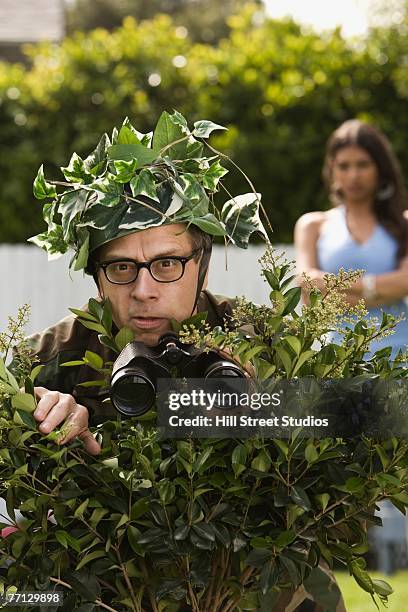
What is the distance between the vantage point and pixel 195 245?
2191mm

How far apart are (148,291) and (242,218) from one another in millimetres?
278

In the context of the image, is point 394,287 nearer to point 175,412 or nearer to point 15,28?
point 175,412

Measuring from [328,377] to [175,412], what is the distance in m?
0.26

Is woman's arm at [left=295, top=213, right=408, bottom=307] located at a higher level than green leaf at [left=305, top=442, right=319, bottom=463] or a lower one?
higher

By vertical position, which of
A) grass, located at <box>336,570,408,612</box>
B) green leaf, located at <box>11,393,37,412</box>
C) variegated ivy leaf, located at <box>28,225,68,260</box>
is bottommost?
grass, located at <box>336,570,408,612</box>

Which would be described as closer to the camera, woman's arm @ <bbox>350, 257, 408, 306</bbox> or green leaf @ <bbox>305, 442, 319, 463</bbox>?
green leaf @ <bbox>305, 442, 319, 463</bbox>

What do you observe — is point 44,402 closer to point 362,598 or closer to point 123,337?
point 123,337

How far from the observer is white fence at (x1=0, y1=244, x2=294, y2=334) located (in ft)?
24.7

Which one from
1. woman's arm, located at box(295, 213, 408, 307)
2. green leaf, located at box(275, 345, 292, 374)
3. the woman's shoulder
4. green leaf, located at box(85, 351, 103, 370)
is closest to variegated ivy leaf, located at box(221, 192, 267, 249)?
green leaf, located at box(85, 351, 103, 370)

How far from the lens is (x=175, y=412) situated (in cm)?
168

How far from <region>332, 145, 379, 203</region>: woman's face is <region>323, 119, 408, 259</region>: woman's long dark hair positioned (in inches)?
1.1

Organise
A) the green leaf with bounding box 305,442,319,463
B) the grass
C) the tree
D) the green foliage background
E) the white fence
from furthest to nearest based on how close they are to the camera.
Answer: the tree → the white fence → the green foliage background → the grass → the green leaf with bounding box 305,442,319,463

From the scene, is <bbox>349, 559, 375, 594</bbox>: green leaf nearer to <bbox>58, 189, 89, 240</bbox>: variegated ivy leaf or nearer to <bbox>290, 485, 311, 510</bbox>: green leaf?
<bbox>290, 485, 311, 510</bbox>: green leaf

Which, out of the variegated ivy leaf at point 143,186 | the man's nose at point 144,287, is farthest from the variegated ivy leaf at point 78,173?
the man's nose at point 144,287
